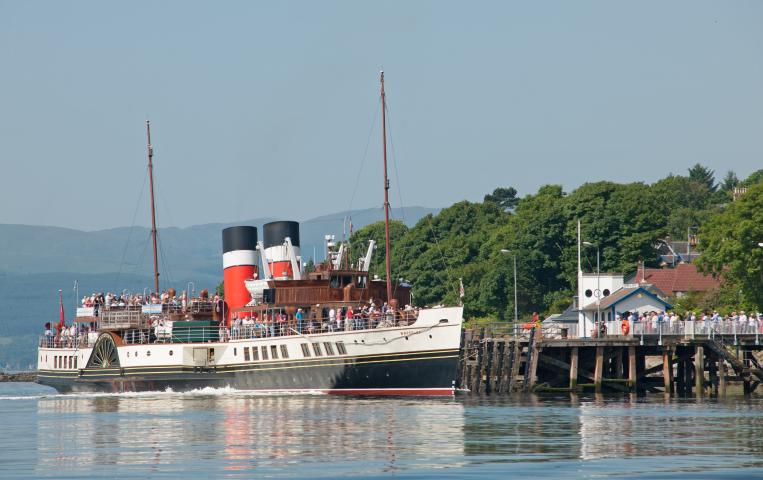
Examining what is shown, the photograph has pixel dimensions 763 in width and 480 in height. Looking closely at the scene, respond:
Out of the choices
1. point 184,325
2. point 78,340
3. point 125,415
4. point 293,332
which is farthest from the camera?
point 78,340

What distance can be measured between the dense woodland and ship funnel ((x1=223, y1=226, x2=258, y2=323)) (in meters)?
28.8

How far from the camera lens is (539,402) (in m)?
70.8

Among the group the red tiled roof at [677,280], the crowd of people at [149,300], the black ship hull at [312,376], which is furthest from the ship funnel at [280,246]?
the red tiled roof at [677,280]

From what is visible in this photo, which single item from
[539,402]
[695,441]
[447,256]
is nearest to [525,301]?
[447,256]

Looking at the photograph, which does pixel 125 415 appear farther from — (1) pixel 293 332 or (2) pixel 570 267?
(2) pixel 570 267

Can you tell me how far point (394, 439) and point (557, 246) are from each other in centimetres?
7975

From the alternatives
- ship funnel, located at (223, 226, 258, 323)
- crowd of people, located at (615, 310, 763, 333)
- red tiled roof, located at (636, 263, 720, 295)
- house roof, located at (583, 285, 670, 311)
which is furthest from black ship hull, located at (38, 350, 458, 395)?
red tiled roof, located at (636, 263, 720, 295)

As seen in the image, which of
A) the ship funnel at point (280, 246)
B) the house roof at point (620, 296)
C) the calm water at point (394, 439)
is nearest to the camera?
the calm water at point (394, 439)

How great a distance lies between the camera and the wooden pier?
77.6 metres

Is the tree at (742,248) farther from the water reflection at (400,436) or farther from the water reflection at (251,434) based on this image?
the water reflection at (251,434)

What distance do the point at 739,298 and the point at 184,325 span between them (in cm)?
3478

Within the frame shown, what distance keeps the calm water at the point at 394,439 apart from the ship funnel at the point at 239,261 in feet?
47.6

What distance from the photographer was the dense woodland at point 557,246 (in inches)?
3799

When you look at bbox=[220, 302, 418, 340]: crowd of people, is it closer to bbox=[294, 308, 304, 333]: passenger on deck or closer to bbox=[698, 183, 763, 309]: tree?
bbox=[294, 308, 304, 333]: passenger on deck
